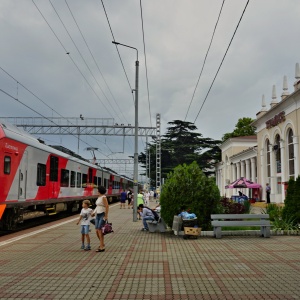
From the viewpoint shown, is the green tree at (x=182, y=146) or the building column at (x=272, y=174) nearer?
the building column at (x=272, y=174)

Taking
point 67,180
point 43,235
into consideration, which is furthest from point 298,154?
point 43,235

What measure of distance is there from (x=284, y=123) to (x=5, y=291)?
2986 cm

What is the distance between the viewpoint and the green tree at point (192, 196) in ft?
41.8

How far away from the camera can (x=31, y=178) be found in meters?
14.5

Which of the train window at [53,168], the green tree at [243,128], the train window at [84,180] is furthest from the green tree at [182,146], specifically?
the train window at [53,168]

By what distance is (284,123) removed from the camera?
32344 millimetres

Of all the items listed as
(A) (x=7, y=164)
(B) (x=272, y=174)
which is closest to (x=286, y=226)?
(A) (x=7, y=164)

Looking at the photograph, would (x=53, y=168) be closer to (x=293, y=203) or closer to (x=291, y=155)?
(x=293, y=203)

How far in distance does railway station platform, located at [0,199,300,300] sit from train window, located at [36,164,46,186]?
399 cm

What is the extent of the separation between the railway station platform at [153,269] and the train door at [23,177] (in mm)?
2126

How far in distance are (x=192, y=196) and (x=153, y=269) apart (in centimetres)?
558

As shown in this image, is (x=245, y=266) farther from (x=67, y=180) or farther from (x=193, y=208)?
(x=67, y=180)

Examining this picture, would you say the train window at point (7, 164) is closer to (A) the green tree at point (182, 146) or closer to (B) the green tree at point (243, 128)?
(A) the green tree at point (182, 146)

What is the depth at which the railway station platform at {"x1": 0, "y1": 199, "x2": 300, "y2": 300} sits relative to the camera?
582 centimetres
